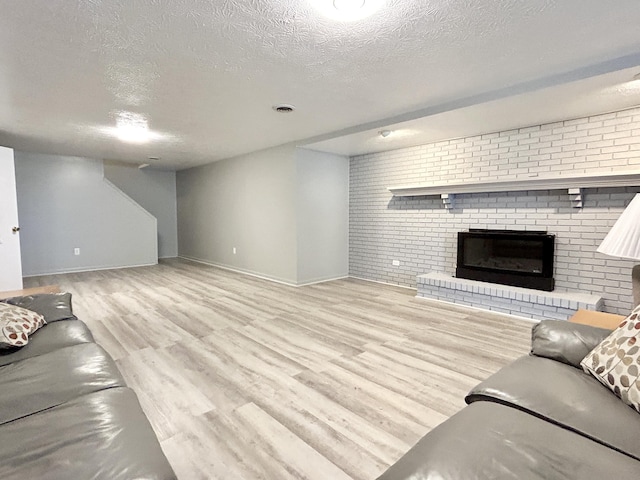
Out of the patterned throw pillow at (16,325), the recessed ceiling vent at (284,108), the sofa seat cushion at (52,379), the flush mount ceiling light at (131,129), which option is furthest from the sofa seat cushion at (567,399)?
the flush mount ceiling light at (131,129)

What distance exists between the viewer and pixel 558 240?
12.1 ft

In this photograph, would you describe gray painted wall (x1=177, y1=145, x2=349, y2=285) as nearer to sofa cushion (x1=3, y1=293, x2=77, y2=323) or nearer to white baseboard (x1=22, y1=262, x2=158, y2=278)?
white baseboard (x1=22, y1=262, x2=158, y2=278)

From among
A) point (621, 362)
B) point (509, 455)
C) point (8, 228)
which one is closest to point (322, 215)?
point (8, 228)

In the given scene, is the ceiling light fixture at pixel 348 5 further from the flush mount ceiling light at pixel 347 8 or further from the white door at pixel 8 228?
the white door at pixel 8 228

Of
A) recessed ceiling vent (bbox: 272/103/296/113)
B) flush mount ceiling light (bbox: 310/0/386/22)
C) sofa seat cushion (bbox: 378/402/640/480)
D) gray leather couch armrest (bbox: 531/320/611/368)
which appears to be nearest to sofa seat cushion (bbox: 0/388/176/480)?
sofa seat cushion (bbox: 378/402/640/480)

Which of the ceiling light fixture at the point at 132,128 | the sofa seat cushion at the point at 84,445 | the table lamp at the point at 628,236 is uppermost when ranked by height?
the ceiling light fixture at the point at 132,128

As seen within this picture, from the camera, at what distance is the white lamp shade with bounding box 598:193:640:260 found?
5.24 feet

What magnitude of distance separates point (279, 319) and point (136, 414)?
2492mm

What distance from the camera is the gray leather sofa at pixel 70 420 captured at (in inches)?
35.1

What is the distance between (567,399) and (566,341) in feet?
1.53

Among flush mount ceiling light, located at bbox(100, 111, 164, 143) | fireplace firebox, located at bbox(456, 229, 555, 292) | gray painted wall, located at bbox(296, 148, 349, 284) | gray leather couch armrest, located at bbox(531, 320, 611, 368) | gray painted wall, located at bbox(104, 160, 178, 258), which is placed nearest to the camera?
gray leather couch armrest, located at bbox(531, 320, 611, 368)

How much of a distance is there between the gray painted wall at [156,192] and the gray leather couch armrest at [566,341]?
8.41 meters

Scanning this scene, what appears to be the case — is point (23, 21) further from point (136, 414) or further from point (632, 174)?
point (632, 174)

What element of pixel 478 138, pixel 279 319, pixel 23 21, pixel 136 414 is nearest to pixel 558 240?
pixel 478 138
